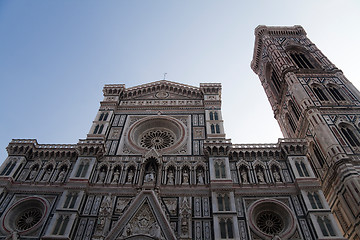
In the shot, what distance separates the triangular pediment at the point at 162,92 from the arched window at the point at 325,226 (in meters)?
13.3

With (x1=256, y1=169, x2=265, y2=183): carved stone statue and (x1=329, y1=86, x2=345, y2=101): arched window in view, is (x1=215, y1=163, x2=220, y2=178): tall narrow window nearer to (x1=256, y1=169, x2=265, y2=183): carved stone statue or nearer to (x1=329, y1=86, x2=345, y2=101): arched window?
(x1=256, y1=169, x2=265, y2=183): carved stone statue

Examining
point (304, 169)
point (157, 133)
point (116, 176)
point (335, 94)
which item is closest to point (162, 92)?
point (157, 133)

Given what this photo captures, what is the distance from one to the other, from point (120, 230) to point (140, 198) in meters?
2.00

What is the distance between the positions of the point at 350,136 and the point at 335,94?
5.54 meters

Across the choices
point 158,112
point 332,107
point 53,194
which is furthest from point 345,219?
point 53,194

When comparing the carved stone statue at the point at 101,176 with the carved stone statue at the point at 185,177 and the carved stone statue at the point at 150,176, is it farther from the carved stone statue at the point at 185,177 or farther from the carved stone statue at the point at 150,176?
the carved stone statue at the point at 185,177

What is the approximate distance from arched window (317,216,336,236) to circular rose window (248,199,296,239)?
122 centimetres

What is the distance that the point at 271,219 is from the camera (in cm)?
1580

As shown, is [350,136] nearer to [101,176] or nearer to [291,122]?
[291,122]

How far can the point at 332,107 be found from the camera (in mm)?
22469

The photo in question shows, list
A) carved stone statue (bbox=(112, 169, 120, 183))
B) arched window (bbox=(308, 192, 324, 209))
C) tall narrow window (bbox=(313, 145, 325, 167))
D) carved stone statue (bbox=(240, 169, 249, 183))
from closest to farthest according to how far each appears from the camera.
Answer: arched window (bbox=(308, 192, 324, 209))
carved stone statue (bbox=(240, 169, 249, 183))
carved stone statue (bbox=(112, 169, 120, 183))
tall narrow window (bbox=(313, 145, 325, 167))

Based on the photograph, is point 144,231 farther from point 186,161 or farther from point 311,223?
point 311,223

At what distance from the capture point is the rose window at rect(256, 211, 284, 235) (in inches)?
600

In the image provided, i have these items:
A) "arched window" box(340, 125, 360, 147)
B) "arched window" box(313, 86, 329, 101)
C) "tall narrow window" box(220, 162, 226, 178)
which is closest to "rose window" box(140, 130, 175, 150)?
"tall narrow window" box(220, 162, 226, 178)
